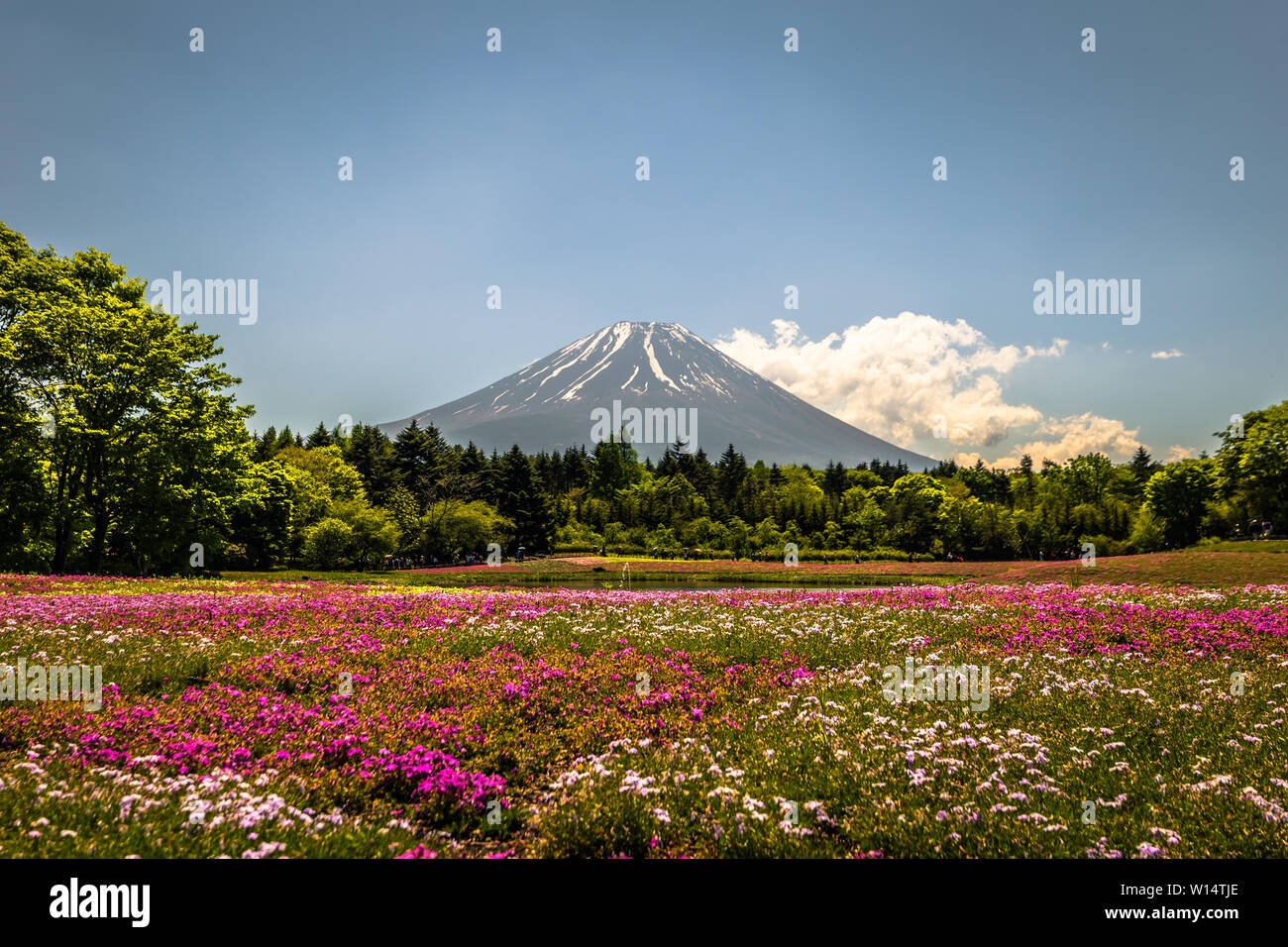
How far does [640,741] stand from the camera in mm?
7641

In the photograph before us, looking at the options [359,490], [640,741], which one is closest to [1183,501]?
[640,741]

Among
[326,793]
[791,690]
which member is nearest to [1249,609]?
[791,690]

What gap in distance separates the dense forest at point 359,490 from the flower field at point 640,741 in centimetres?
2156

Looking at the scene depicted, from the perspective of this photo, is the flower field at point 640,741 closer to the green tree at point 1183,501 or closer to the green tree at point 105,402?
the green tree at point 105,402

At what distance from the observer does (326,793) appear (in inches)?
233

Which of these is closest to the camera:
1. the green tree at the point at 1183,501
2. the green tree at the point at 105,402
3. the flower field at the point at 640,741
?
the flower field at the point at 640,741

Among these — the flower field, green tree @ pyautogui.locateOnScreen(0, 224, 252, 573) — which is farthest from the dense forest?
the flower field

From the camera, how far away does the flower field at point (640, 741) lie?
5.04 metres

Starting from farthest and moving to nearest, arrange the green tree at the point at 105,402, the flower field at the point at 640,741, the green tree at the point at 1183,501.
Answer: the green tree at the point at 1183,501 < the green tree at the point at 105,402 < the flower field at the point at 640,741

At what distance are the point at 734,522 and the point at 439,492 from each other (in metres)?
45.0

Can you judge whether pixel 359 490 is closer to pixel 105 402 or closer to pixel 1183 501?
pixel 105 402

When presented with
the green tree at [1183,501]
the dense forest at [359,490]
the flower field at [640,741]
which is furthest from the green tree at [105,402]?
the green tree at [1183,501]

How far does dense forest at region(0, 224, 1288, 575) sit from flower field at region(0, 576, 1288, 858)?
21.6 meters
